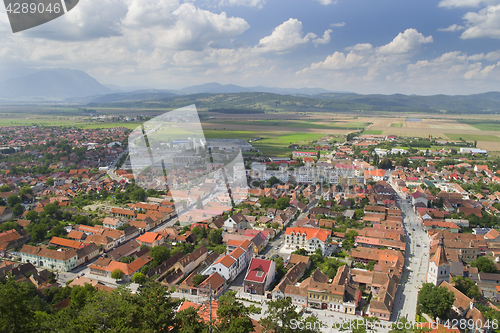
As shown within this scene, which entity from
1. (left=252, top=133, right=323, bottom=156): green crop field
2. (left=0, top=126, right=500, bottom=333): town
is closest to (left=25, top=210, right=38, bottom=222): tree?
(left=0, top=126, right=500, bottom=333): town

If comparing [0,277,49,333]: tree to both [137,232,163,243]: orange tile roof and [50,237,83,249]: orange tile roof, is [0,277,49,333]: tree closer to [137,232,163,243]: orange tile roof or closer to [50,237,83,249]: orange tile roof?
[50,237,83,249]: orange tile roof

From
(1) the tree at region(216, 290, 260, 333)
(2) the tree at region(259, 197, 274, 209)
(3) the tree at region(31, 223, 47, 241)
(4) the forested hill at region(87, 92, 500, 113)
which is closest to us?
(1) the tree at region(216, 290, 260, 333)

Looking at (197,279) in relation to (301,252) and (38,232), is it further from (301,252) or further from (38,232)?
(38,232)

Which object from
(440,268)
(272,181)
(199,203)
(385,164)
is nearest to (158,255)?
(199,203)

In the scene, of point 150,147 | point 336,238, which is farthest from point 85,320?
point 336,238

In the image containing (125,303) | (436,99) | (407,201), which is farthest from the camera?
(436,99)

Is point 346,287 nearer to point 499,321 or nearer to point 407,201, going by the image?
Answer: point 499,321
